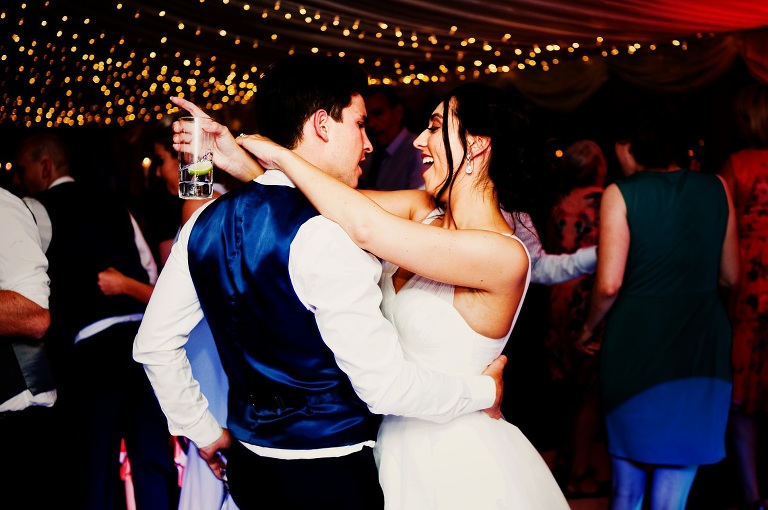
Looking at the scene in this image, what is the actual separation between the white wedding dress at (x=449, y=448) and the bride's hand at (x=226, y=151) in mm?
529

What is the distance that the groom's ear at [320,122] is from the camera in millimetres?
1674

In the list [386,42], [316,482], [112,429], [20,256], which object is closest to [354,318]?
[316,482]

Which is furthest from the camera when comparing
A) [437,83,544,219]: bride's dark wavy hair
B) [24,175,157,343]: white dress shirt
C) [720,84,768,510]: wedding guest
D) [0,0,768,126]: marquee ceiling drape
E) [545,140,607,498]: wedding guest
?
[545,140,607,498]: wedding guest

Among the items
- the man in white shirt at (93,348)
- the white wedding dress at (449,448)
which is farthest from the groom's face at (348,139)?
the man in white shirt at (93,348)

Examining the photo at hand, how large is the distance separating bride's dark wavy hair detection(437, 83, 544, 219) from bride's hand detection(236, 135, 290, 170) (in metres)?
0.50

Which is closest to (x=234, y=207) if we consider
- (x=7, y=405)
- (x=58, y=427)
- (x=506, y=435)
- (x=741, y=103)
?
(x=506, y=435)

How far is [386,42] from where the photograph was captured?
13.8 ft

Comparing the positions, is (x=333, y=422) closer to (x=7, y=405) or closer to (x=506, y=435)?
(x=506, y=435)

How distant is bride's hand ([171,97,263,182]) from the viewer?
1709mm

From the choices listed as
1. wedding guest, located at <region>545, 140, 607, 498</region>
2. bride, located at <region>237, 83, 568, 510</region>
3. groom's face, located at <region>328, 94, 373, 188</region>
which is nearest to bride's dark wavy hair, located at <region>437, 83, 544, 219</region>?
bride, located at <region>237, 83, 568, 510</region>

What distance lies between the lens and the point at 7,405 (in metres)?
2.29

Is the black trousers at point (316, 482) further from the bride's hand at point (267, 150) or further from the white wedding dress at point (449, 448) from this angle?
the bride's hand at point (267, 150)

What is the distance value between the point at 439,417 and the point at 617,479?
161 cm

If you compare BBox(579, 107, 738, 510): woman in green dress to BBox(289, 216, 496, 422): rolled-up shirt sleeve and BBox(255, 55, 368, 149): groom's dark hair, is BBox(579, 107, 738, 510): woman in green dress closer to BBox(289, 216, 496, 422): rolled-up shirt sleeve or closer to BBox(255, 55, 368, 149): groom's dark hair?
BBox(255, 55, 368, 149): groom's dark hair
